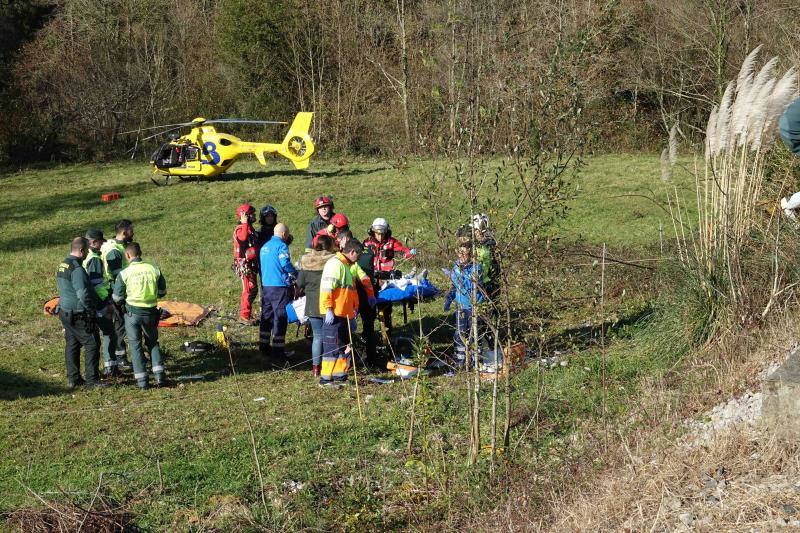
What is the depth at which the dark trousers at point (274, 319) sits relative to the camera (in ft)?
38.9

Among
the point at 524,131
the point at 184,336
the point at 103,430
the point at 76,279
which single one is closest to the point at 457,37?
the point at 524,131

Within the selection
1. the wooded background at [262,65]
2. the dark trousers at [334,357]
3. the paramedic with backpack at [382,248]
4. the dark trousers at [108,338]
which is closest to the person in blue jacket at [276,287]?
the paramedic with backpack at [382,248]

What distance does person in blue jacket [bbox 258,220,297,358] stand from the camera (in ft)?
38.9

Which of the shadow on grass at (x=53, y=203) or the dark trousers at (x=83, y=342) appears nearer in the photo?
the dark trousers at (x=83, y=342)

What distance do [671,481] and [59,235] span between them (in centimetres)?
2061

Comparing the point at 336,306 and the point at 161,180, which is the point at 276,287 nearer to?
the point at 336,306

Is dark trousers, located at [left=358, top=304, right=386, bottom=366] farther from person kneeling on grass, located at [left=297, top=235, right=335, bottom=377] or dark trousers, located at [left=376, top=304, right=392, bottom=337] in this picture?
person kneeling on grass, located at [left=297, top=235, right=335, bottom=377]

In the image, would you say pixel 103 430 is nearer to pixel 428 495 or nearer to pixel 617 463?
pixel 428 495

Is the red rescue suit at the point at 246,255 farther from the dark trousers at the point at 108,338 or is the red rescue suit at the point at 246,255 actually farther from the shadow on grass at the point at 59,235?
the shadow on grass at the point at 59,235

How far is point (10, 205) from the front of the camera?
28.0 m

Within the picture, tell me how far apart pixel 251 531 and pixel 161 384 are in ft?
15.5

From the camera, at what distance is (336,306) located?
33.5 feet

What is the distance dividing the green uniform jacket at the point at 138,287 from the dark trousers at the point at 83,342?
0.46 meters

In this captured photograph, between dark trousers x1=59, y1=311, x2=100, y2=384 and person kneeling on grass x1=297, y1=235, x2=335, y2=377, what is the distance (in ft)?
8.06
